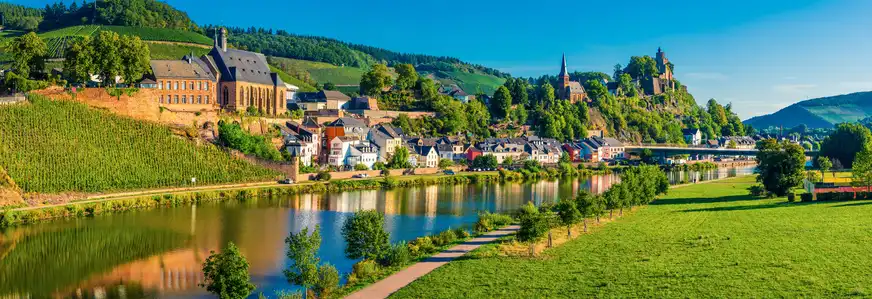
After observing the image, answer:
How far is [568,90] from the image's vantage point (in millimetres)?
120188

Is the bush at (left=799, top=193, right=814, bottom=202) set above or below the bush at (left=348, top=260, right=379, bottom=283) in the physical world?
above

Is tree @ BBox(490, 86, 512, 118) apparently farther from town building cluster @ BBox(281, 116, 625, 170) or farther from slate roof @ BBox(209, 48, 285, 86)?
slate roof @ BBox(209, 48, 285, 86)

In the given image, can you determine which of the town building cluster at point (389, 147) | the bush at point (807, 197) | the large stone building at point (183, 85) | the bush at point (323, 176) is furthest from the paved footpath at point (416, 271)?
the large stone building at point (183, 85)

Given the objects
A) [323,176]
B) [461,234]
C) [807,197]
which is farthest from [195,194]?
[807,197]

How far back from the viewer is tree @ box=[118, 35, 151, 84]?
54469 millimetres

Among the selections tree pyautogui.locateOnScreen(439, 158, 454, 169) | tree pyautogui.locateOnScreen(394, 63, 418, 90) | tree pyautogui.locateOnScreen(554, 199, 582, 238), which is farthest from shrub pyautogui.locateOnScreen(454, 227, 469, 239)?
tree pyautogui.locateOnScreen(394, 63, 418, 90)

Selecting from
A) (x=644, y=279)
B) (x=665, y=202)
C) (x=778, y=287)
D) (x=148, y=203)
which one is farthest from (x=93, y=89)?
(x=778, y=287)

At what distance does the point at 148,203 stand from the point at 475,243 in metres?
23.5

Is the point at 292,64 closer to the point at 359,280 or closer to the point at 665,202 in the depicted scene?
the point at 665,202

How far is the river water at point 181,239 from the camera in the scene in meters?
24.8

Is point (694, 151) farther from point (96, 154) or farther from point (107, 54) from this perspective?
point (96, 154)

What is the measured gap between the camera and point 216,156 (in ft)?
178

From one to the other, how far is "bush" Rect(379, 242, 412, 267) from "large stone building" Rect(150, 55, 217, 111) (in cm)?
3711

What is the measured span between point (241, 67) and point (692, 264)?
54824 millimetres
